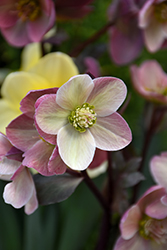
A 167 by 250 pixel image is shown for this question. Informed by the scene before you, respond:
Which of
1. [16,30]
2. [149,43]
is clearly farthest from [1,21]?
[149,43]

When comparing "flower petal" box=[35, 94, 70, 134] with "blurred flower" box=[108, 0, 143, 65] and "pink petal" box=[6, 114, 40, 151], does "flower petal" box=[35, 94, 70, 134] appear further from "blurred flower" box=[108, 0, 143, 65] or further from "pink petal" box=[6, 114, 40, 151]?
"blurred flower" box=[108, 0, 143, 65]

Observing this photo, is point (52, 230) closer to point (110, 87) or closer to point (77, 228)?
point (77, 228)

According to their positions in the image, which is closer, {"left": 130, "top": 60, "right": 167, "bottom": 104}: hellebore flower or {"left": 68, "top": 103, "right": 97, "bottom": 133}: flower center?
{"left": 68, "top": 103, "right": 97, "bottom": 133}: flower center

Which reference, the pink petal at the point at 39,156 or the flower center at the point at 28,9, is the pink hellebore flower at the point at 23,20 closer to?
the flower center at the point at 28,9

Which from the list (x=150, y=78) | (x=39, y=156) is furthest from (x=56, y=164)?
(x=150, y=78)

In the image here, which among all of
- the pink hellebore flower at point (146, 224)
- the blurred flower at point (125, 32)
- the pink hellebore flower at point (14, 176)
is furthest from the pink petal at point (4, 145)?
the blurred flower at point (125, 32)

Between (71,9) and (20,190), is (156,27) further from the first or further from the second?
(20,190)

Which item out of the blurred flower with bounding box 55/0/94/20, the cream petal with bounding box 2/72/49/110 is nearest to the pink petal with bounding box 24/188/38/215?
the cream petal with bounding box 2/72/49/110
